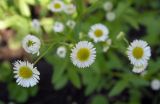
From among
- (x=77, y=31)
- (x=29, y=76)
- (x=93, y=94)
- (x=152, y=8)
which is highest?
(x=152, y=8)

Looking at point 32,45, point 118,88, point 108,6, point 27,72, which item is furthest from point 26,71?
point 108,6

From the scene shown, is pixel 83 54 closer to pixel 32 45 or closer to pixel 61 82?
pixel 32 45

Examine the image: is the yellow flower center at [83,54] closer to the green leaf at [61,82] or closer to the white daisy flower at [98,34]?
the white daisy flower at [98,34]

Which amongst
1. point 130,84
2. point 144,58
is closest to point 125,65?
point 130,84

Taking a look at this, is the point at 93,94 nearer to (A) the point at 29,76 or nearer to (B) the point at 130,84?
(B) the point at 130,84

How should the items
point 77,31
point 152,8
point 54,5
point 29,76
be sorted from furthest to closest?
point 152,8 → point 54,5 → point 77,31 → point 29,76

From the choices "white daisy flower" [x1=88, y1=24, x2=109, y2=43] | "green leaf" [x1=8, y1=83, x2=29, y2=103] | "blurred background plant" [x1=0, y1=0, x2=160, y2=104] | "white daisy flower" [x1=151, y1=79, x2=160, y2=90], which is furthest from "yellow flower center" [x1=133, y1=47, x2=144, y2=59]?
"green leaf" [x1=8, y1=83, x2=29, y2=103]

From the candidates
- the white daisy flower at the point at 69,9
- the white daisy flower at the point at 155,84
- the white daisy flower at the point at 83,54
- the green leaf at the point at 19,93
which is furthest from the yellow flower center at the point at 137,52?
the green leaf at the point at 19,93
